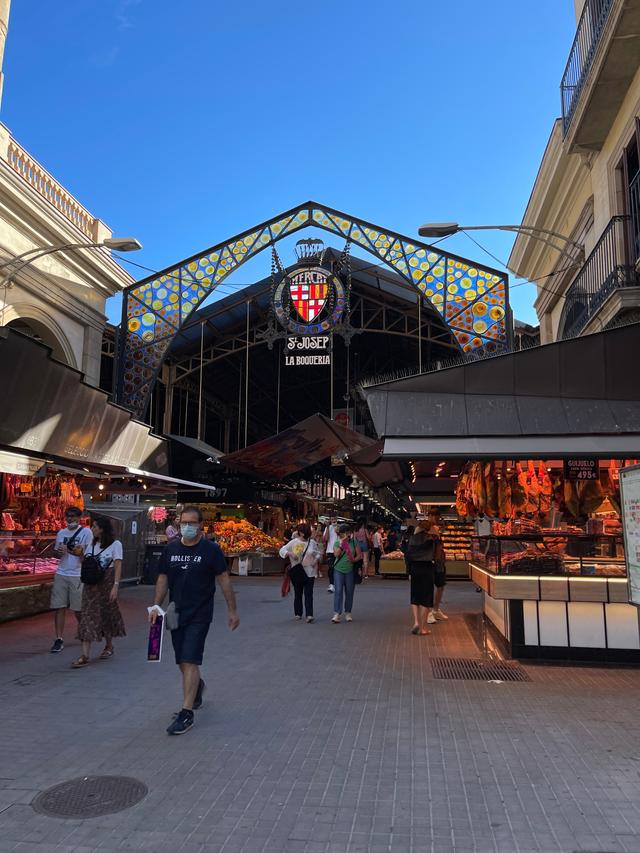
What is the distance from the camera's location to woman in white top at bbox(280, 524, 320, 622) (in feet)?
37.5

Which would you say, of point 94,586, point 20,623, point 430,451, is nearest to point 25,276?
point 20,623

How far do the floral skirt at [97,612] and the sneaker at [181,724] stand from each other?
2864 millimetres

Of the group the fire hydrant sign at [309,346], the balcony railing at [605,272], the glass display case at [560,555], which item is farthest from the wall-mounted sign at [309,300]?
the glass display case at [560,555]

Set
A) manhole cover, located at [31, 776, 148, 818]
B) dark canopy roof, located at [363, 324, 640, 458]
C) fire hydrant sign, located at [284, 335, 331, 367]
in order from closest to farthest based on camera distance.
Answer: manhole cover, located at [31, 776, 148, 818] → dark canopy roof, located at [363, 324, 640, 458] → fire hydrant sign, located at [284, 335, 331, 367]

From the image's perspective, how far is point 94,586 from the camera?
7.84m

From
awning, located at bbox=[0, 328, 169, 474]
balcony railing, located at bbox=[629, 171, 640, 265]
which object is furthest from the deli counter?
awning, located at bbox=[0, 328, 169, 474]

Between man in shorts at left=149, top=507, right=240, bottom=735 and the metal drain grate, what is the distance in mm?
3015

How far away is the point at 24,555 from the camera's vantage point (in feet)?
38.1

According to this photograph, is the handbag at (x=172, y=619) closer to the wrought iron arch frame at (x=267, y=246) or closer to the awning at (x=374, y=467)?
the awning at (x=374, y=467)

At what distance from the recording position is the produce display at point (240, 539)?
23.6m

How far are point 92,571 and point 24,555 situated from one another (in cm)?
473

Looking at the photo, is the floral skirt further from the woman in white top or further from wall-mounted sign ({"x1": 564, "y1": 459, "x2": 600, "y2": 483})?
wall-mounted sign ({"x1": 564, "y1": 459, "x2": 600, "y2": 483})

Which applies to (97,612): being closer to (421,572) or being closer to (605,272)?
(421,572)

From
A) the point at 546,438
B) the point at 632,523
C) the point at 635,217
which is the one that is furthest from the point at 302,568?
the point at 635,217
